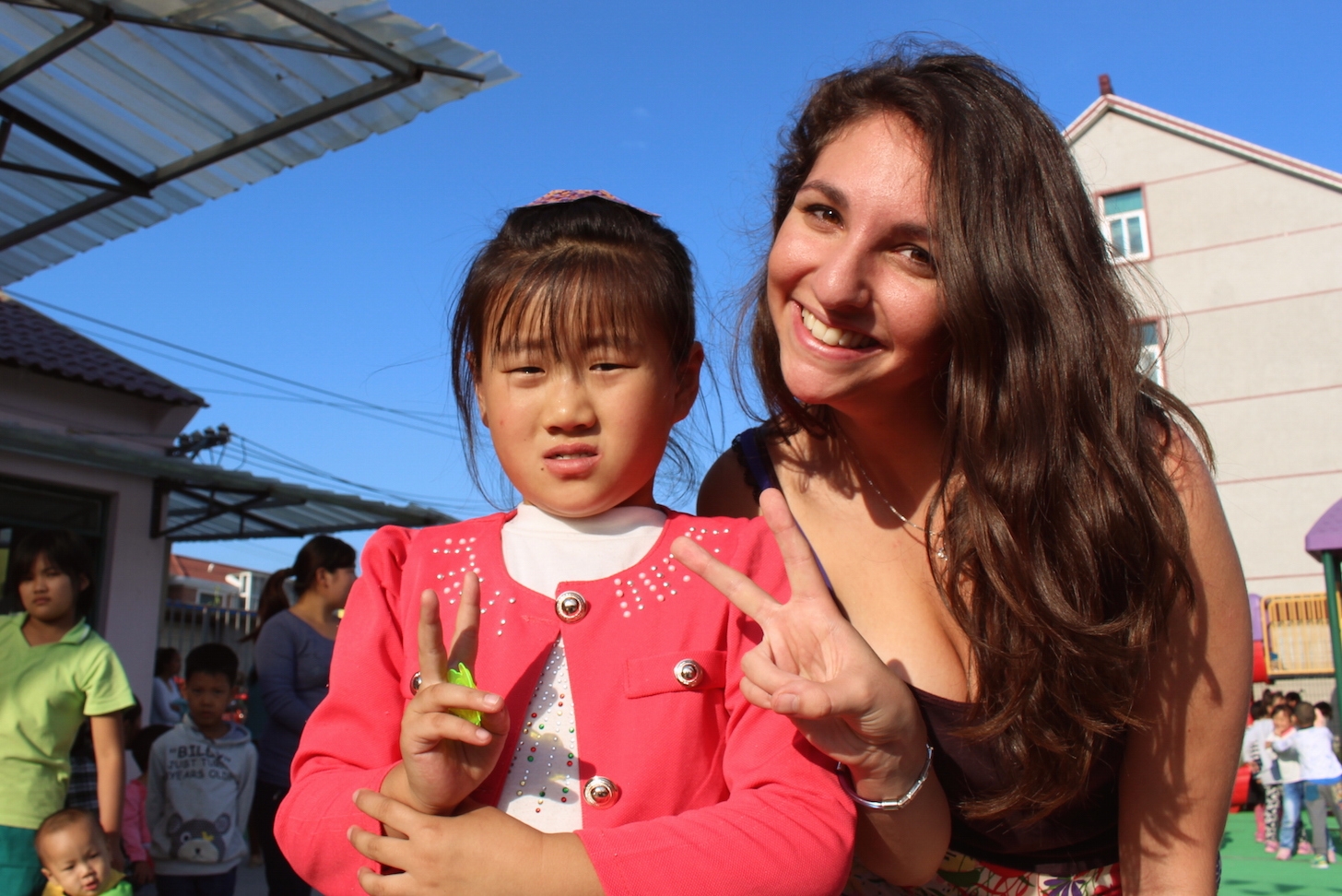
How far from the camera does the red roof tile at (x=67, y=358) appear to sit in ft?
30.1

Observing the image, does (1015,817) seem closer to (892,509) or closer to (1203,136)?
(892,509)

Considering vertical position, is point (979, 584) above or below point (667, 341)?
below

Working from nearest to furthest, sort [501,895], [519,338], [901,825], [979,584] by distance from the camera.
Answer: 1. [501,895]
2. [901,825]
3. [519,338]
4. [979,584]

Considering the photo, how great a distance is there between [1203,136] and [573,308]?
21882 millimetres

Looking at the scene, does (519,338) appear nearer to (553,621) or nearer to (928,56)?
(553,621)

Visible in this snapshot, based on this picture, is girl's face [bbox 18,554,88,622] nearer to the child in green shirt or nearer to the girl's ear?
the child in green shirt

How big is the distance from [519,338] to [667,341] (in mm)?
215

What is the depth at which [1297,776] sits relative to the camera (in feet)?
36.4

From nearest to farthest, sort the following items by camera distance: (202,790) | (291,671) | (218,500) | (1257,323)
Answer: (291,671) < (202,790) < (218,500) < (1257,323)

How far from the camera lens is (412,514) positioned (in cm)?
1071

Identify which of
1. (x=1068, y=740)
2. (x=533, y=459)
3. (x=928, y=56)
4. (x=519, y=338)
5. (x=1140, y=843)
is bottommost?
(x=1140, y=843)

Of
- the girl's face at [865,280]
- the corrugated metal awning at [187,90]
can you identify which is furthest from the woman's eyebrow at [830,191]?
the corrugated metal awning at [187,90]

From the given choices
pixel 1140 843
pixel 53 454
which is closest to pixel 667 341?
pixel 1140 843

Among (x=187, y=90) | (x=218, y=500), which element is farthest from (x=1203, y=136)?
(x=187, y=90)
